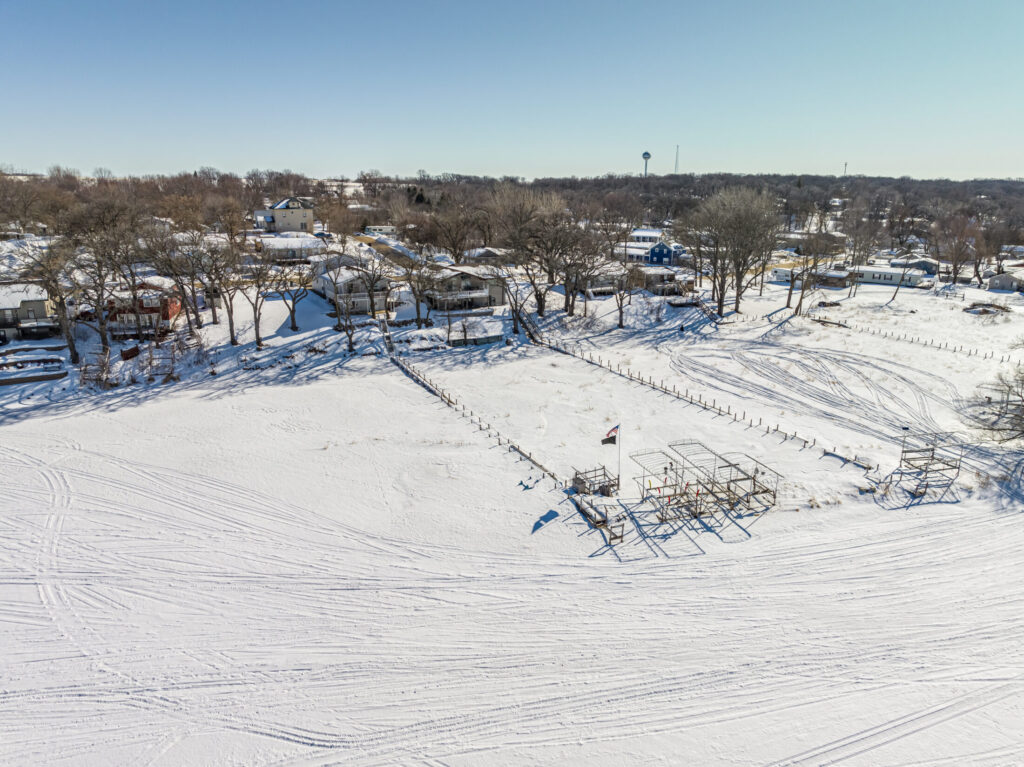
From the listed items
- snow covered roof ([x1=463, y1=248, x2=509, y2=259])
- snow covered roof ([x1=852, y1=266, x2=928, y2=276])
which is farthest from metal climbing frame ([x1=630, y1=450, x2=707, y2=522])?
snow covered roof ([x1=852, y1=266, x2=928, y2=276])

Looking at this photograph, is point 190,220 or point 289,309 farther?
point 190,220

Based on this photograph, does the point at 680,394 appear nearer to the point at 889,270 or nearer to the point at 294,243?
the point at 294,243

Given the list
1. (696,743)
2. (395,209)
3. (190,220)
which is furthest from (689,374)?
(395,209)

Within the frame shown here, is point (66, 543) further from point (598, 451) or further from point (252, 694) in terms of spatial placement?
point (598, 451)

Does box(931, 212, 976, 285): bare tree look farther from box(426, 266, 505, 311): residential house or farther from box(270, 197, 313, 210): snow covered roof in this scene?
box(270, 197, 313, 210): snow covered roof

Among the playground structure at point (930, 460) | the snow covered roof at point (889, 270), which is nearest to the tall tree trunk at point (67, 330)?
the playground structure at point (930, 460)

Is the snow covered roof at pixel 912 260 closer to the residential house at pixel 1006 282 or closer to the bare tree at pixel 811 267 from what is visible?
the residential house at pixel 1006 282

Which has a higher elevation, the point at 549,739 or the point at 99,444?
the point at 99,444
